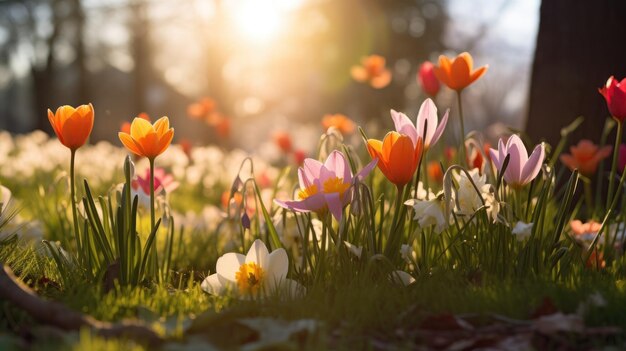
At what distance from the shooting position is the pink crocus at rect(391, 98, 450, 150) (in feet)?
7.43

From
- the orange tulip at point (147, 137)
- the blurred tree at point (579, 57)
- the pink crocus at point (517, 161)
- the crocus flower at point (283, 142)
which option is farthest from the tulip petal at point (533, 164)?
the crocus flower at point (283, 142)

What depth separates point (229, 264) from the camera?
93.4 inches

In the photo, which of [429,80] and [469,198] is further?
[429,80]

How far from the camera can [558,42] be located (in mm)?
4414

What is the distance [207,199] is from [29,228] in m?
4.18

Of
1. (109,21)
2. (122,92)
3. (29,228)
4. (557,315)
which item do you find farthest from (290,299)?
(122,92)

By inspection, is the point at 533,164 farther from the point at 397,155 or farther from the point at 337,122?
the point at 337,122

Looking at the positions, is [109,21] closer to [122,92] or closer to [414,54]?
[414,54]

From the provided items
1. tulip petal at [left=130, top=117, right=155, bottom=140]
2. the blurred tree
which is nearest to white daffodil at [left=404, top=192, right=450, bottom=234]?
tulip petal at [left=130, top=117, right=155, bottom=140]

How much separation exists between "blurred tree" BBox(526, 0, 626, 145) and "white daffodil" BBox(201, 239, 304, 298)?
2.74 metres

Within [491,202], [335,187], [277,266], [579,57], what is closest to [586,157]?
[491,202]

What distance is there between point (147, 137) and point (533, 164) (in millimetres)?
1263

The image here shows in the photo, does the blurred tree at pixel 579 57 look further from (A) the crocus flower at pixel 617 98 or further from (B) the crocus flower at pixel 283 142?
(B) the crocus flower at pixel 283 142

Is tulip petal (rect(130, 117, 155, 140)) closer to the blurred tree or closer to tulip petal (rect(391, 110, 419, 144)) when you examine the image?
tulip petal (rect(391, 110, 419, 144))
